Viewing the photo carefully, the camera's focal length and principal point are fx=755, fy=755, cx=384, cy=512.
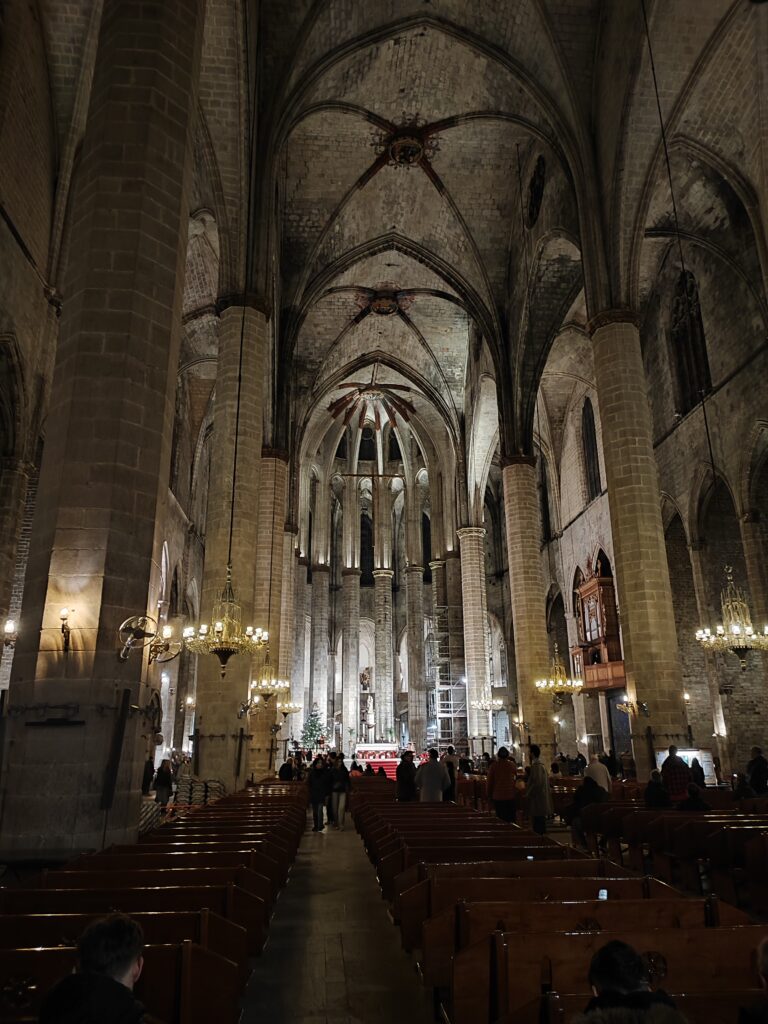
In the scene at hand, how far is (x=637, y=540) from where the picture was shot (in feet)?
44.0

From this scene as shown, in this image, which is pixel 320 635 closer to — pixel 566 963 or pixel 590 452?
pixel 590 452

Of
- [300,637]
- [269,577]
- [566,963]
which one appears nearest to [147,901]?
[566,963]

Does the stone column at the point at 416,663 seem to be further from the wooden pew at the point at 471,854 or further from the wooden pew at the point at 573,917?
the wooden pew at the point at 573,917

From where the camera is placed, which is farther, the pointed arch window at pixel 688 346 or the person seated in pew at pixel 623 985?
the pointed arch window at pixel 688 346

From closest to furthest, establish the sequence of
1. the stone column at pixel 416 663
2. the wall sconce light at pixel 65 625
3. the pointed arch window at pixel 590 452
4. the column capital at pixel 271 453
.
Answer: the wall sconce light at pixel 65 625 < the column capital at pixel 271 453 < the pointed arch window at pixel 590 452 < the stone column at pixel 416 663

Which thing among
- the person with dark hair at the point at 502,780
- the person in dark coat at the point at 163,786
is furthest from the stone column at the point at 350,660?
the person with dark hair at the point at 502,780

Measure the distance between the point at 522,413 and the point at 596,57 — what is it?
926 centimetres

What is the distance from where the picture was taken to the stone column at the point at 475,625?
26953 mm

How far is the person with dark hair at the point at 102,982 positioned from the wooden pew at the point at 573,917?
1736mm

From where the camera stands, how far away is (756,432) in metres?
17.4

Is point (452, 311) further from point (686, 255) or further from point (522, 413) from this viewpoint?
point (686, 255)

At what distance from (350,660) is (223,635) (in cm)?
2420

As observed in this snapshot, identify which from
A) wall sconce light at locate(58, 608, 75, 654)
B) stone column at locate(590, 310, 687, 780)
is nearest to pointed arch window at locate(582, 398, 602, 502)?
stone column at locate(590, 310, 687, 780)

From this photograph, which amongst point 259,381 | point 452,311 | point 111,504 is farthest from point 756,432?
point 111,504
